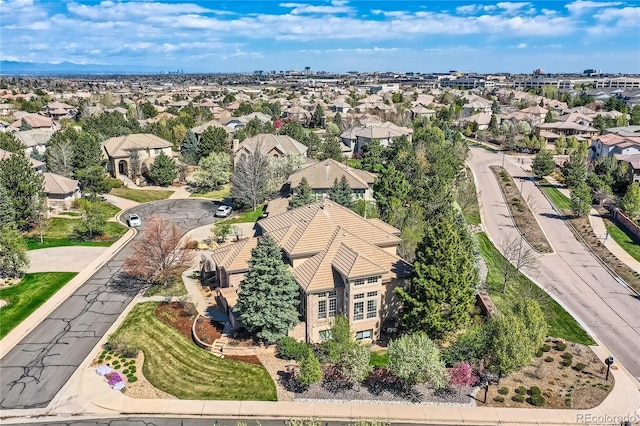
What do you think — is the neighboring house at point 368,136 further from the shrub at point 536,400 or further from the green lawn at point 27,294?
the shrub at point 536,400

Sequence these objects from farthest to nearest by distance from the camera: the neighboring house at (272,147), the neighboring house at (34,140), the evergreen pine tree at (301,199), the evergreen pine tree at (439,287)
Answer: the neighboring house at (34,140), the neighboring house at (272,147), the evergreen pine tree at (301,199), the evergreen pine tree at (439,287)

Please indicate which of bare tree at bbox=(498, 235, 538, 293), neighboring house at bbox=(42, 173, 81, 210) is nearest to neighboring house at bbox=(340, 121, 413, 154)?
bare tree at bbox=(498, 235, 538, 293)

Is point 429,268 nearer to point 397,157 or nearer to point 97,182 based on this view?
point 397,157

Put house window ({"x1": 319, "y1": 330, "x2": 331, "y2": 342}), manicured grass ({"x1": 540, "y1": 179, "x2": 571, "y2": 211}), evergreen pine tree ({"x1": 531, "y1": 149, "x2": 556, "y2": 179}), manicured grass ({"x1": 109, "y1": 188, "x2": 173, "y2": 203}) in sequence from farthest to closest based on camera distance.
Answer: evergreen pine tree ({"x1": 531, "y1": 149, "x2": 556, "y2": 179}) < manicured grass ({"x1": 109, "y1": 188, "x2": 173, "y2": 203}) < manicured grass ({"x1": 540, "y1": 179, "x2": 571, "y2": 211}) < house window ({"x1": 319, "y1": 330, "x2": 331, "y2": 342})

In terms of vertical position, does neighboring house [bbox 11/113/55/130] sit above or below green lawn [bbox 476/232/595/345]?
above

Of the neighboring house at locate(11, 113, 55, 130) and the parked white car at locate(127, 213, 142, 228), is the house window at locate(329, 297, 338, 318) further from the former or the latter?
the neighboring house at locate(11, 113, 55, 130)

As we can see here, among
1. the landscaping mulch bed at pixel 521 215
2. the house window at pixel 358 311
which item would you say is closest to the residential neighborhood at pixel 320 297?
the house window at pixel 358 311
